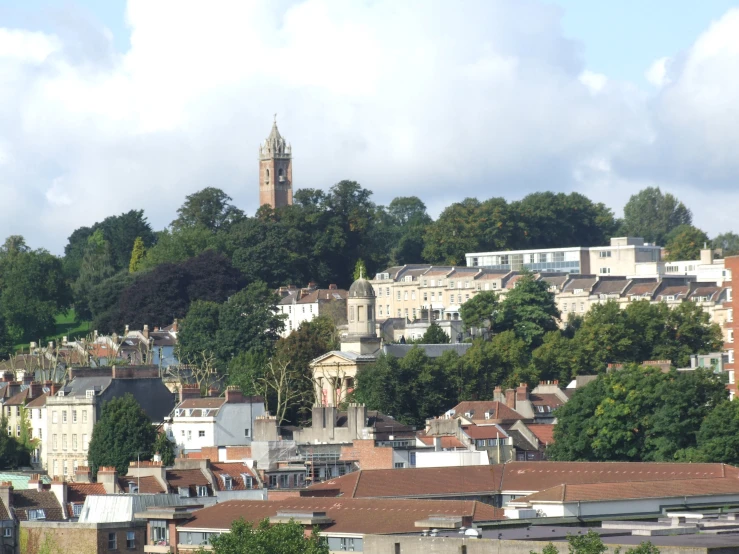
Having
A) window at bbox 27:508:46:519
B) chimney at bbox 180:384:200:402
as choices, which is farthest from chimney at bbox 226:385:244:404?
window at bbox 27:508:46:519

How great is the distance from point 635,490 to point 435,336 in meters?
66.7

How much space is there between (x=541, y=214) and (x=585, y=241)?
849cm

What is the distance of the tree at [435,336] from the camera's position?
136 metres

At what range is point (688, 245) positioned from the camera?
186 meters

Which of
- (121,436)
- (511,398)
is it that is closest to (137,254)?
(511,398)

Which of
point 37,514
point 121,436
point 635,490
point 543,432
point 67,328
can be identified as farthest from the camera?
point 67,328

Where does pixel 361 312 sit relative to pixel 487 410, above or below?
above

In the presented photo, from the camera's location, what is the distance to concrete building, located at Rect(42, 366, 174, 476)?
10919 centimetres

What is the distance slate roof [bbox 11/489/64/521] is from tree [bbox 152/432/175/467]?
23194 mm

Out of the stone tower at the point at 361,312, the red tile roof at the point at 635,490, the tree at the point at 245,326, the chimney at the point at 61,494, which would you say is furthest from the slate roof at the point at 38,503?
the tree at the point at 245,326

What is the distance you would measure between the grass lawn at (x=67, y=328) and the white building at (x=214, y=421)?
60258mm

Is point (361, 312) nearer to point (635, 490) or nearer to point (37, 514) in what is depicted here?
point (37, 514)

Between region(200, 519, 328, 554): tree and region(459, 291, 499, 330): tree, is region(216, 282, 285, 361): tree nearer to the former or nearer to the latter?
region(459, 291, 499, 330): tree

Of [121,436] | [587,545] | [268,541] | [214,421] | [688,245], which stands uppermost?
[688,245]
